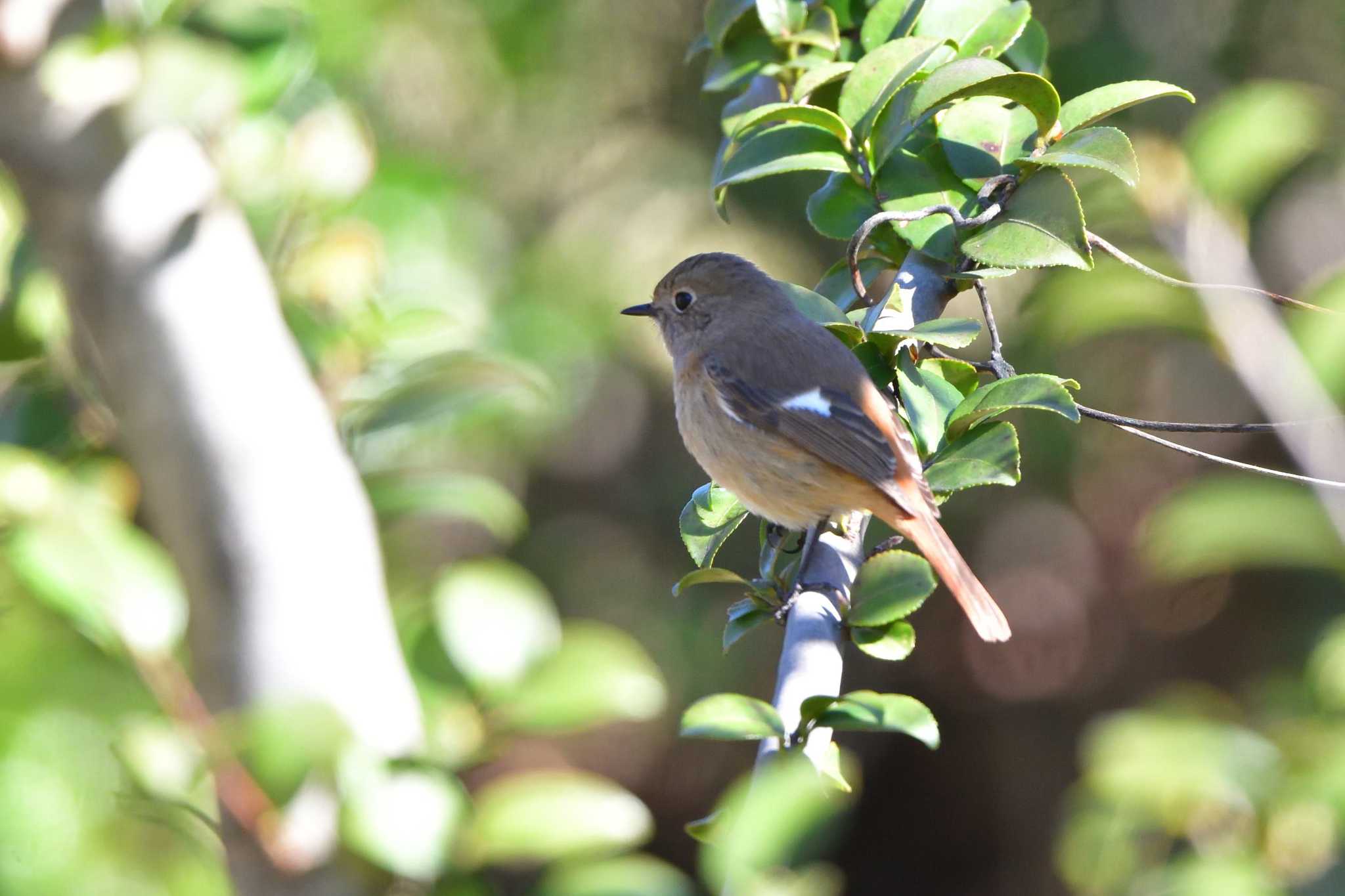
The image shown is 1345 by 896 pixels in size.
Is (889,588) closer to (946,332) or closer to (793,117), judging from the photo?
(946,332)

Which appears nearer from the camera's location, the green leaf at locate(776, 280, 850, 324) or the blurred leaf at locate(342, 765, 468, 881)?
the blurred leaf at locate(342, 765, 468, 881)

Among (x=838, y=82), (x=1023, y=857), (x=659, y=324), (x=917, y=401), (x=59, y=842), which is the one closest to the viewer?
(x=59, y=842)

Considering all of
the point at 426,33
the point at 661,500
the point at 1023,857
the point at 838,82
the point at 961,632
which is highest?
the point at 838,82

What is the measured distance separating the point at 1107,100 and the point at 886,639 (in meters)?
0.76

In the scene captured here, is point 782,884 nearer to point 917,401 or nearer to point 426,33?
point 917,401

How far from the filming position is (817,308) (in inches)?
63.6

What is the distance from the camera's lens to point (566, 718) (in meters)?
0.85

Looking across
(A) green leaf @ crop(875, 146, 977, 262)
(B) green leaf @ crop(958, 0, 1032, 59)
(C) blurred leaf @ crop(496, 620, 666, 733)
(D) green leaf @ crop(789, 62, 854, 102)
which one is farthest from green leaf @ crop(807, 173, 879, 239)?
(C) blurred leaf @ crop(496, 620, 666, 733)

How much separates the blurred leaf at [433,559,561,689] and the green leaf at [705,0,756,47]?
1.39 m

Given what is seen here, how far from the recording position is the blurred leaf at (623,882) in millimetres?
731

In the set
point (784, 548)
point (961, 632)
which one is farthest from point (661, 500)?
point (784, 548)

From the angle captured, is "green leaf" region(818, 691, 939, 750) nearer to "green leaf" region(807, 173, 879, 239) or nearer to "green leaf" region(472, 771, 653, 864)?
"green leaf" region(472, 771, 653, 864)

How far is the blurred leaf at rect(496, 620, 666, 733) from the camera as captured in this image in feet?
2.79

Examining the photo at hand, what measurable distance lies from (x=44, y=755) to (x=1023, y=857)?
3.91 metres
